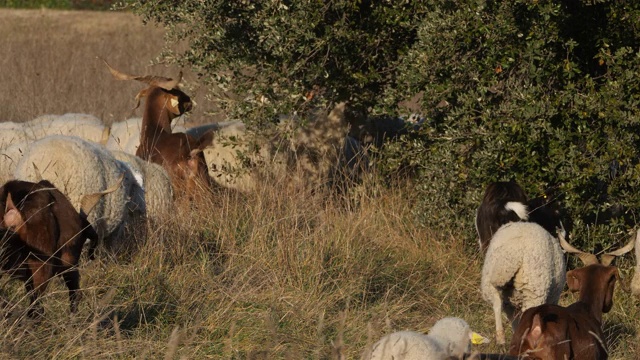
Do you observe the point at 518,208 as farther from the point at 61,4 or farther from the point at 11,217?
the point at 61,4

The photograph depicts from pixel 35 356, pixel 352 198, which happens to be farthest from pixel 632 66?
pixel 35 356

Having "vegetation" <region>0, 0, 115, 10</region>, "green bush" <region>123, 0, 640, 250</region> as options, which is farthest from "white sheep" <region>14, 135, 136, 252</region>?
"vegetation" <region>0, 0, 115, 10</region>

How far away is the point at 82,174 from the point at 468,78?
316cm

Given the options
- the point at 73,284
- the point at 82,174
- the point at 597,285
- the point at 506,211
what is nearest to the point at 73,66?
the point at 82,174

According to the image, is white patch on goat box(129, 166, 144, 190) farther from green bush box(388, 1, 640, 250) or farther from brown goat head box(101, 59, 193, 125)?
green bush box(388, 1, 640, 250)

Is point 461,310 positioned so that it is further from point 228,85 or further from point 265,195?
point 228,85

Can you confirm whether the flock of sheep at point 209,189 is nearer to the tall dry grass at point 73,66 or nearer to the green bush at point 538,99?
the green bush at point 538,99

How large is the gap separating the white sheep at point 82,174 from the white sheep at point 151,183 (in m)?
0.84

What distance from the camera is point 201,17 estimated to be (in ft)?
30.7

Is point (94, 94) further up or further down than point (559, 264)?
further down

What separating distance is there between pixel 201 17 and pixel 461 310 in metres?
3.35

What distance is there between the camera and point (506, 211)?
8.05 meters

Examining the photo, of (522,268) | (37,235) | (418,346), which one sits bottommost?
(522,268)

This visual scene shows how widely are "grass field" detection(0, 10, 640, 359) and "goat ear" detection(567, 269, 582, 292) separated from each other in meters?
0.61
